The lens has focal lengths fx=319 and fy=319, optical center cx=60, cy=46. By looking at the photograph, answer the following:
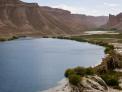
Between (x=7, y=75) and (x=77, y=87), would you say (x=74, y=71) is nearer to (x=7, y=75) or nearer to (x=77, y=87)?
(x=77, y=87)

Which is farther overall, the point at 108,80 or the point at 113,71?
the point at 113,71

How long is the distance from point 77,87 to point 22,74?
1724cm

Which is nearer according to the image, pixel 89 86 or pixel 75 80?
pixel 89 86

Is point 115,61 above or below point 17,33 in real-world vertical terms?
above

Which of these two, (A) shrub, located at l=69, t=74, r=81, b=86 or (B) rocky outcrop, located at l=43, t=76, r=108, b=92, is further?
(A) shrub, located at l=69, t=74, r=81, b=86

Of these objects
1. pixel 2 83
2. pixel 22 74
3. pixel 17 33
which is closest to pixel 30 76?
pixel 22 74

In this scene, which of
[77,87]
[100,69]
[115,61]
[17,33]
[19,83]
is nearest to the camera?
[77,87]

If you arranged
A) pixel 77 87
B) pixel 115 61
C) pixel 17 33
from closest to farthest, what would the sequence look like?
pixel 77 87, pixel 115 61, pixel 17 33

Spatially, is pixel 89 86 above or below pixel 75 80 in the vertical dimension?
below

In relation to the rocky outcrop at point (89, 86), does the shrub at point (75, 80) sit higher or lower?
higher

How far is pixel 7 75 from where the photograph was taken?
47.7 m

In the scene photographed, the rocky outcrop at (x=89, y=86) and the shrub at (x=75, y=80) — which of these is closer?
the rocky outcrop at (x=89, y=86)

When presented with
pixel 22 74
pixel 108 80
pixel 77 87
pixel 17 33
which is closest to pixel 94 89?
pixel 77 87

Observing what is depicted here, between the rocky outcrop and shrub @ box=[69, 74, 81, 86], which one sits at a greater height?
shrub @ box=[69, 74, 81, 86]
